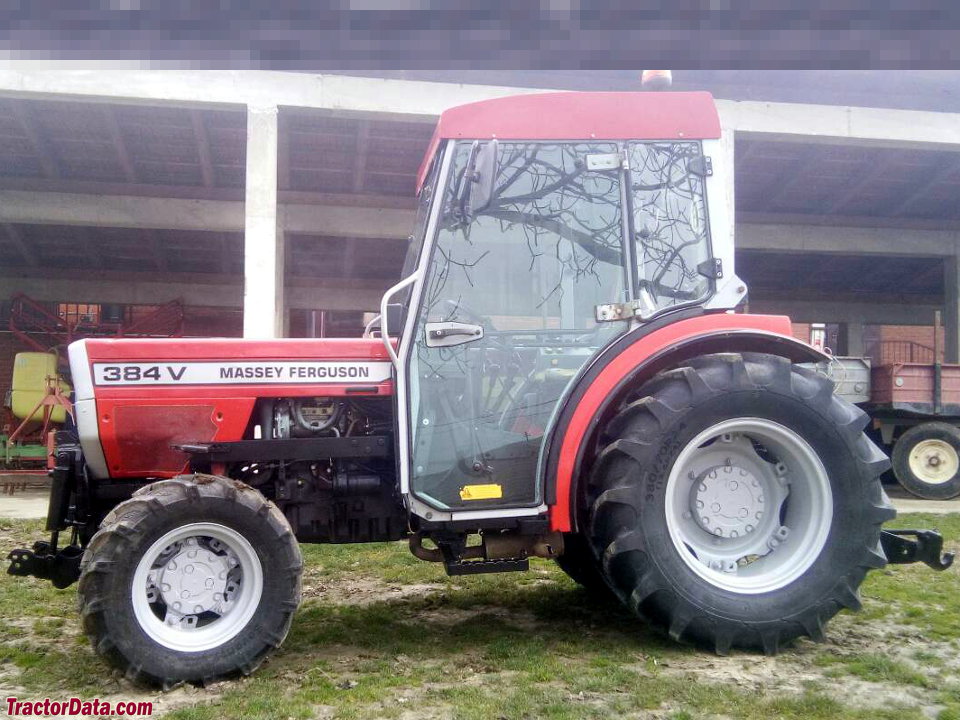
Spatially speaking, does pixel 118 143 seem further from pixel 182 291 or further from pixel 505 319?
pixel 505 319

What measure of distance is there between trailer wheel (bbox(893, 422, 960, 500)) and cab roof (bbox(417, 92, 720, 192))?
9.08 metres

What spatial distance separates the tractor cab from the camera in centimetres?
364

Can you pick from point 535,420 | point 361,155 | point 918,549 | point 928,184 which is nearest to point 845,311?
point 928,184

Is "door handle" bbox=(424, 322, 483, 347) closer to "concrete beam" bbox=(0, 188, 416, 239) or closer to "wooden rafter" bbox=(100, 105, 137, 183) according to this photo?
"wooden rafter" bbox=(100, 105, 137, 183)

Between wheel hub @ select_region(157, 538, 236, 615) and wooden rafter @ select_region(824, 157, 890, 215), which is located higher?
wooden rafter @ select_region(824, 157, 890, 215)

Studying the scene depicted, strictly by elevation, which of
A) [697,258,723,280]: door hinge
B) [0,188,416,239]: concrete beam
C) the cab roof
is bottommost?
[697,258,723,280]: door hinge

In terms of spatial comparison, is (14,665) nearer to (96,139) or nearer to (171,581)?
(171,581)

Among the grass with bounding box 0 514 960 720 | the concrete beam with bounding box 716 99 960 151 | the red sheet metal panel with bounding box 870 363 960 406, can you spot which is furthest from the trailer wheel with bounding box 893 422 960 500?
the grass with bounding box 0 514 960 720

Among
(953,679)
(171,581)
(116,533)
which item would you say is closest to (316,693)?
(171,581)

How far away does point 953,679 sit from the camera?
11.3ft

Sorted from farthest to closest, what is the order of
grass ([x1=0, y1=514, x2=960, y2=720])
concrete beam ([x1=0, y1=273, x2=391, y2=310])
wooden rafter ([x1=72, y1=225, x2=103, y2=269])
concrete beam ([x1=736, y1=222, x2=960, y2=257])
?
concrete beam ([x1=0, y1=273, x2=391, y2=310]), concrete beam ([x1=736, y1=222, x2=960, y2=257]), wooden rafter ([x1=72, y1=225, x2=103, y2=269]), grass ([x1=0, y1=514, x2=960, y2=720])

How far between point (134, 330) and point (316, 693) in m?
14.0

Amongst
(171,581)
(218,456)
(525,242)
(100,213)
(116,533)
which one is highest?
(100,213)

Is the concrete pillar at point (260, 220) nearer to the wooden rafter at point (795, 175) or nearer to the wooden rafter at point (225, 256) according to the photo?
the wooden rafter at point (225, 256)
